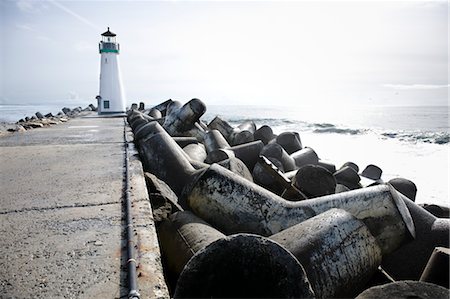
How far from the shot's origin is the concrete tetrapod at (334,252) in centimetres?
204

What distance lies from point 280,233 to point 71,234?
1447 millimetres

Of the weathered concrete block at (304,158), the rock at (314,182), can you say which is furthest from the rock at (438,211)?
the weathered concrete block at (304,158)

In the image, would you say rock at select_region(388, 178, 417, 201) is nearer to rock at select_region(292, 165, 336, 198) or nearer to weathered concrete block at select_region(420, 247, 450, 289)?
rock at select_region(292, 165, 336, 198)

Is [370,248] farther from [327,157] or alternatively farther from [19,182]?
[327,157]

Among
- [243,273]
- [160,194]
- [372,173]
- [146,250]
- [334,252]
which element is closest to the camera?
[243,273]

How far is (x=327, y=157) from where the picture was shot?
47.1 feet

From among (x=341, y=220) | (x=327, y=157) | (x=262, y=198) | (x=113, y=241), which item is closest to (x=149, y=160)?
(x=262, y=198)

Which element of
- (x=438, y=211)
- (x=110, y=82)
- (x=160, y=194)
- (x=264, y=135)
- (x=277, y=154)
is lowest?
(x=438, y=211)

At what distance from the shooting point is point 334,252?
2.17 metres

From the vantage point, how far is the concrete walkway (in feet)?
5.51

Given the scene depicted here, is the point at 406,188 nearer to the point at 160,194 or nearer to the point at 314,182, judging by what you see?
the point at 314,182

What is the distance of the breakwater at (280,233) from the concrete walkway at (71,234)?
0.32m

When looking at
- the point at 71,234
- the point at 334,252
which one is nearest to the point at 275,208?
the point at 334,252

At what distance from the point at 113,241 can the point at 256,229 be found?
1.25 meters
